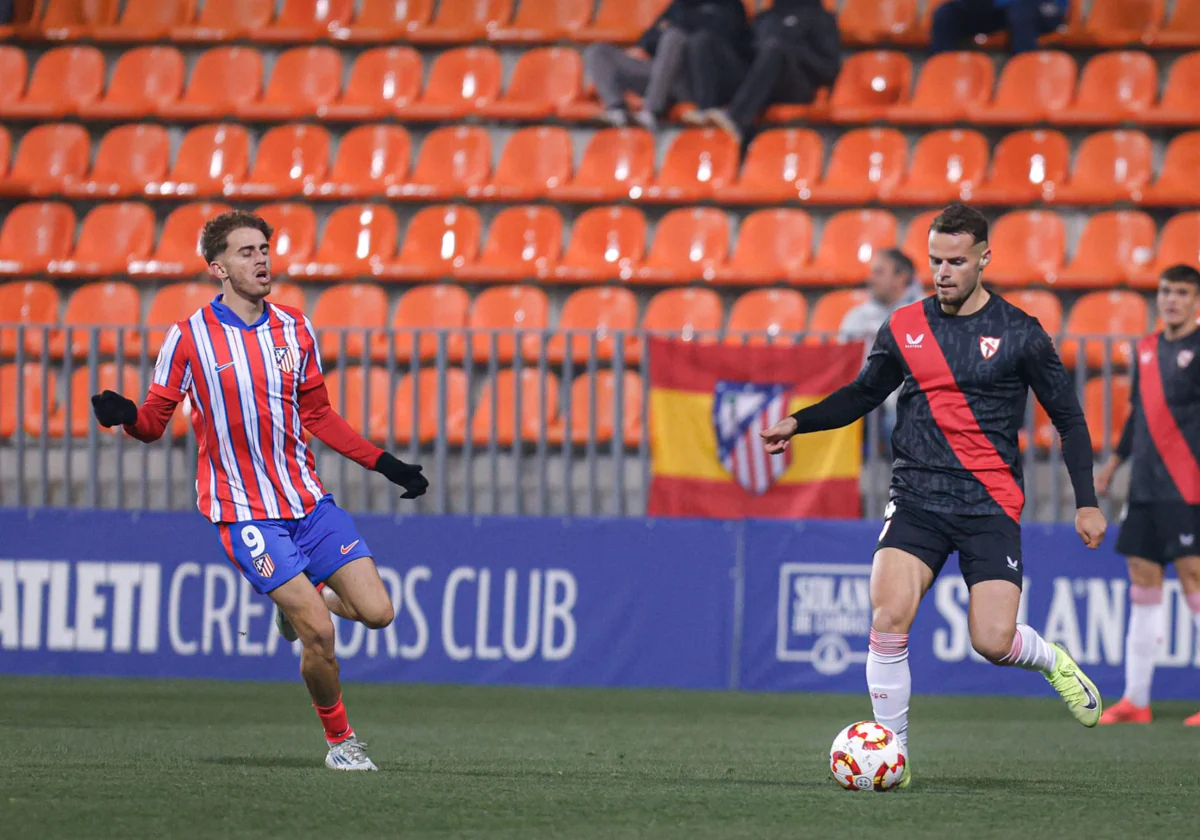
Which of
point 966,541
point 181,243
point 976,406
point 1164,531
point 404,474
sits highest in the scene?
point 181,243

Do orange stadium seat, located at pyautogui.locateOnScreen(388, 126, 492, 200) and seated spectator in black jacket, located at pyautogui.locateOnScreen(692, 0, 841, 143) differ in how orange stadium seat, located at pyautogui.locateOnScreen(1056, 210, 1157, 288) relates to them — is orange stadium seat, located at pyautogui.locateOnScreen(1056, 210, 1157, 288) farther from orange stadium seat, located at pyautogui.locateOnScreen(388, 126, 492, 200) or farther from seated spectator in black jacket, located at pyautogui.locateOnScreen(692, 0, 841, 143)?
orange stadium seat, located at pyautogui.locateOnScreen(388, 126, 492, 200)

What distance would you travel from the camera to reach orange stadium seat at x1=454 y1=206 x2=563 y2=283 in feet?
44.2

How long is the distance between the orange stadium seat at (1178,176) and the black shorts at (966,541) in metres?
7.93

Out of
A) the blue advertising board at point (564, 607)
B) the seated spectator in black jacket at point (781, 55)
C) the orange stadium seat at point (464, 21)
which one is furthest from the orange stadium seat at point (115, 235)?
the seated spectator in black jacket at point (781, 55)

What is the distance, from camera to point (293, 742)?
7.32 m

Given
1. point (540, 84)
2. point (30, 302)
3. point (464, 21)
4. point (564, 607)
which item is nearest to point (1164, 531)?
point (564, 607)

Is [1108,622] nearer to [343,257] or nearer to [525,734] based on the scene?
[525,734]

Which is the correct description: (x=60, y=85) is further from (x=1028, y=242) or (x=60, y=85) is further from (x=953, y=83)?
(x=1028, y=242)

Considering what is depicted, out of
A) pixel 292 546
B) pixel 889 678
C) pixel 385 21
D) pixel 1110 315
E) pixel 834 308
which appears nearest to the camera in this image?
pixel 889 678

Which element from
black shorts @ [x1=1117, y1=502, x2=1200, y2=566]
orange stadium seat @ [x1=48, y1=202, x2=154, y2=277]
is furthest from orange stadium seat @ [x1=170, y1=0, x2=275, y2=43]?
black shorts @ [x1=1117, y1=502, x2=1200, y2=566]

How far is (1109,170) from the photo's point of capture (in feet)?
44.2

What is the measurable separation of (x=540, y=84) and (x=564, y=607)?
605 cm

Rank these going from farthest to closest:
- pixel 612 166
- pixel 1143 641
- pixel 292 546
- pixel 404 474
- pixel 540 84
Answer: pixel 540 84 < pixel 612 166 < pixel 1143 641 < pixel 404 474 < pixel 292 546

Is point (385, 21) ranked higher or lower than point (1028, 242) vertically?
higher
